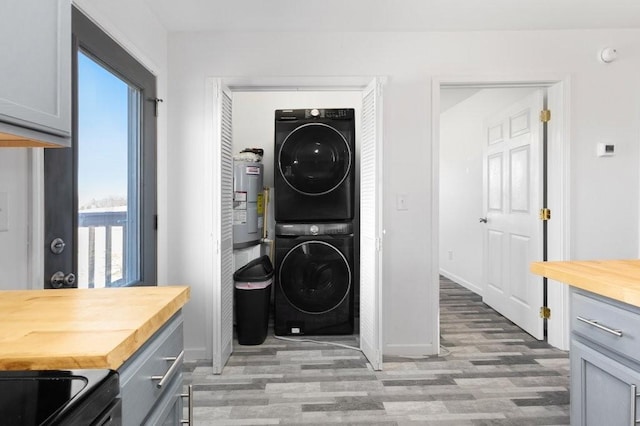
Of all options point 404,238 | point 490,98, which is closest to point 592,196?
point 404,238

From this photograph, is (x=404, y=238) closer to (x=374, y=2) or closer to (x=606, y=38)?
(x=374, y=2)

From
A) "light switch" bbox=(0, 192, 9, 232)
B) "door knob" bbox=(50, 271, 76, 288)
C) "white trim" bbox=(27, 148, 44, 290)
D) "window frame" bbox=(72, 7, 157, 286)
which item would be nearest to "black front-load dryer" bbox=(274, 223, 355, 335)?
"window frame" bbox=(72, 7, 157, 286)

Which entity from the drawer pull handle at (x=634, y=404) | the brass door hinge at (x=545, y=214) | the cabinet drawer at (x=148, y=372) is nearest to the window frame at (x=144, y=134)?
the cabinet drawer at (x=148, y=372)

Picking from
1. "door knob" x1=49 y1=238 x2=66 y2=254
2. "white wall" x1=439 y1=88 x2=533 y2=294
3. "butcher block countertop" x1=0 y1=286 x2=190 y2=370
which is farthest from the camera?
"white wall" x1=439 y1=88 x2=533 y2=294

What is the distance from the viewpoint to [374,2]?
2.15 m

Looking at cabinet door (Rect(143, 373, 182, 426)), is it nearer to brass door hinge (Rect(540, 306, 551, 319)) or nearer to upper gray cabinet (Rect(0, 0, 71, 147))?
upper gray cabinet (Rect(0, 0, 71, 147))

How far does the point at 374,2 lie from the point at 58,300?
2.22 metres

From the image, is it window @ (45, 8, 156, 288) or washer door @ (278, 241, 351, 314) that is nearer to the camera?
window @ (45, 8, 156, 288)

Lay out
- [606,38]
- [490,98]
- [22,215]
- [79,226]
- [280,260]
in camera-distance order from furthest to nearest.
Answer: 1. [490,98]
2. [280,260]
3. [606,38]
4. [79,226]
5. [22,215]

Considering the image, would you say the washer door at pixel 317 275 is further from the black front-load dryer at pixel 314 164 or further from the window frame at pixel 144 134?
the window frame at pixel 144 134

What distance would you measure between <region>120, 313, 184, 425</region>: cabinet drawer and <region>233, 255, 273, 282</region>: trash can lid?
1.63m

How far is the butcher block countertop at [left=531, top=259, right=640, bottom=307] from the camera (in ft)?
3.29

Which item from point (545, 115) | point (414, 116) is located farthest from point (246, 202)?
point (545, 115)

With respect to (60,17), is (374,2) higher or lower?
higher
